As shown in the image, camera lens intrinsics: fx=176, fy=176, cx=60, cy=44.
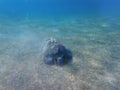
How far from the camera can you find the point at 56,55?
793 cm

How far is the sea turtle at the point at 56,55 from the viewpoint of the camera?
26.0 feet

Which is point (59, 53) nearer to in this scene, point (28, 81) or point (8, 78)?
point (28, 81)

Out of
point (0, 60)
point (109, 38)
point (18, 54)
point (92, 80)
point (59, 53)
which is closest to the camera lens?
point (92, 80)

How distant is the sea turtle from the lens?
26.0 ft

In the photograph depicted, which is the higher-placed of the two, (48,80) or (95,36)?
(95,36)

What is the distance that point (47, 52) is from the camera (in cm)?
820

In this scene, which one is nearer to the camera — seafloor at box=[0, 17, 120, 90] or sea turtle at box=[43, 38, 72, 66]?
seafloor at box=[0, 17, 120, 90]

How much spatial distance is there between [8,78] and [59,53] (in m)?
2.42

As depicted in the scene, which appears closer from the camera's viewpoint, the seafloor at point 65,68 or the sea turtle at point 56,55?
the seafloor at point 65,68

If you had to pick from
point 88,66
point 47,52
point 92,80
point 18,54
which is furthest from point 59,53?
point 18,54

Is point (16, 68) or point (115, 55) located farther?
point (115, 55)

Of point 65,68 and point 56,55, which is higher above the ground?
point 56,55

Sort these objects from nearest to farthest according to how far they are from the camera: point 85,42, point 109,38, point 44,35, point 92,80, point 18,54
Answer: point 92,80
point 18,54
point 85,42
point 109,38
point 44,35

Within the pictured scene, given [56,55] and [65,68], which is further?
[56,55]
